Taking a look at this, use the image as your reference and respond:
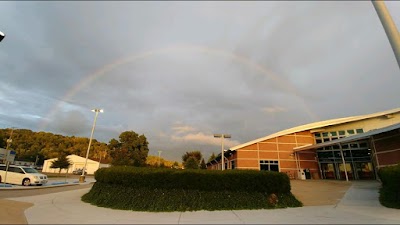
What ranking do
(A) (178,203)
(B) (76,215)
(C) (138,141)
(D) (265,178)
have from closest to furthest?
(B) (76,215) < (A) (178,203) < (D) (265,178) < (C) (138,141)

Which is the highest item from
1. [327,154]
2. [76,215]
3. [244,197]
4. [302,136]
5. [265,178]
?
[302,136]

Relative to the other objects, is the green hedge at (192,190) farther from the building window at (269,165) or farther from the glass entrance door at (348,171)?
the glass entrance door at (348,171)

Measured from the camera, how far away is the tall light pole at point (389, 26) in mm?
5441

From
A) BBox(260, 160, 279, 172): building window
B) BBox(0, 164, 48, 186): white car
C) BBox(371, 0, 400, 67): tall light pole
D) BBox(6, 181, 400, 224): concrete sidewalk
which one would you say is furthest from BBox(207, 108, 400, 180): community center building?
BBox(371, 0, 400, 67): tall light pole

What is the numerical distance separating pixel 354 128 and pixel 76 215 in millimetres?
31062

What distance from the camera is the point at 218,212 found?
8742 millimetres

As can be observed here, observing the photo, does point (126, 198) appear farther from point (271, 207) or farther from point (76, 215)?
point (271, 207)

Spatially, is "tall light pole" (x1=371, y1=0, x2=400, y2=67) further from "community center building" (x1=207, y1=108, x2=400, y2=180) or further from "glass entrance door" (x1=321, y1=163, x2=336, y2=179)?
"glass entrance door" (x1=321, y1=163, x2=336, y2=179)

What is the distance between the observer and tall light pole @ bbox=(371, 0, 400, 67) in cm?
544

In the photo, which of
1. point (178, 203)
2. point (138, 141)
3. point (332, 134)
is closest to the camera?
point (178, 203)

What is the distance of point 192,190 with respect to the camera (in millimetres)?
9852

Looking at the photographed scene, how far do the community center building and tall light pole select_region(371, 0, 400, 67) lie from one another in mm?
22430

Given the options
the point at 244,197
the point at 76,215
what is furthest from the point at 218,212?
the point at 76,215

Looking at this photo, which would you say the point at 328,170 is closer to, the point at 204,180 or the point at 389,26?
the point at 204,180
